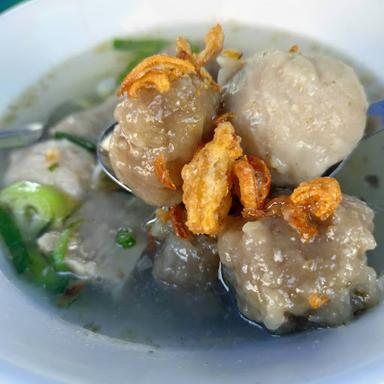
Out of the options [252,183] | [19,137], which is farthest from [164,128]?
[19,137]

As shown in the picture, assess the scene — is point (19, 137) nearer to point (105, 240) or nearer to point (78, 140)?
point (78, 140)

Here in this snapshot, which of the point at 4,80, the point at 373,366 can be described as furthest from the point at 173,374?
the point at 4,80

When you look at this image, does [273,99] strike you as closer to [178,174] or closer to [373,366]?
[178,174]


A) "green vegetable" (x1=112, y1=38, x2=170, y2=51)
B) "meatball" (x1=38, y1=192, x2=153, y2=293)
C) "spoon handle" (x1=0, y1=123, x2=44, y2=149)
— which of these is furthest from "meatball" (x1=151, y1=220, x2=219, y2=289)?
"green vegetable" (x1=112, y1=38, x2=170, y2=51)

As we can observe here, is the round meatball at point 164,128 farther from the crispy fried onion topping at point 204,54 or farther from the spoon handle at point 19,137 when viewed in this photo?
the spoon handle at point 19,137

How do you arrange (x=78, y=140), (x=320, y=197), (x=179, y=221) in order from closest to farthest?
(x=320, y=197) → (x=179, y=221) → (x=78, y=140)
